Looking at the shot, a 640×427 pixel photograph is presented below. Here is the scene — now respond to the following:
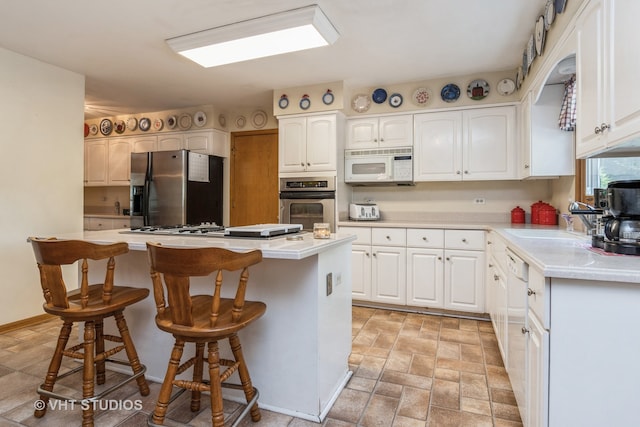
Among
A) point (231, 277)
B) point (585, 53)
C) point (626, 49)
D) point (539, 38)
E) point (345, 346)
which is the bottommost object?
point (345, 346)

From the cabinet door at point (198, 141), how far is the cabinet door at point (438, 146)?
8.77 feet

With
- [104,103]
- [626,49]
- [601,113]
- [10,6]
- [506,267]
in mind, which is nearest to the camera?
[626,49]

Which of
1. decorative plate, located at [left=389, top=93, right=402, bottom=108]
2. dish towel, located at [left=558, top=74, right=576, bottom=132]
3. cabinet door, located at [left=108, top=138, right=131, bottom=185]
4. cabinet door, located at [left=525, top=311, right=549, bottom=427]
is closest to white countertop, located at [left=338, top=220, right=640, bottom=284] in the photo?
cabinet door, located at [left=525, top=311, right=549, bottom=427]

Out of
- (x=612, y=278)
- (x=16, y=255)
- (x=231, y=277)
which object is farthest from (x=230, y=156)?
(x=612, y=278)

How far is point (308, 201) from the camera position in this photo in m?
3.87

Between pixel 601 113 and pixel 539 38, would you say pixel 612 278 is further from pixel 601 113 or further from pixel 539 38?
pixel 539 38

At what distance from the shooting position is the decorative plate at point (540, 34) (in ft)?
7.86

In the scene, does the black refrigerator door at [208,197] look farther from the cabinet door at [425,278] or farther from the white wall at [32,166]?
the cabinet door at [425,278]

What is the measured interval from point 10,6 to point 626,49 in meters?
3.49

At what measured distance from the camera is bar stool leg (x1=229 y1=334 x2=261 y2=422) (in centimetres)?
161

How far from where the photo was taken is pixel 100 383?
2084mm

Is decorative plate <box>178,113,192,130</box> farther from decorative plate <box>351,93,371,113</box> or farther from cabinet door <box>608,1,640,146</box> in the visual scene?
cabinet door <box>608,1,640,146</box>

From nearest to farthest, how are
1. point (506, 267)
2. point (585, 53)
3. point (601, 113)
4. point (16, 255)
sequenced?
point (601, 113), point (585, 53), point (506, 267), point (16, 255)

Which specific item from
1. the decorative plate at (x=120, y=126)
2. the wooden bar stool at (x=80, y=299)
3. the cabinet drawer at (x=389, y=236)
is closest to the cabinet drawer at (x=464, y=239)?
the cabinet drawer at (x=389, y=236)
